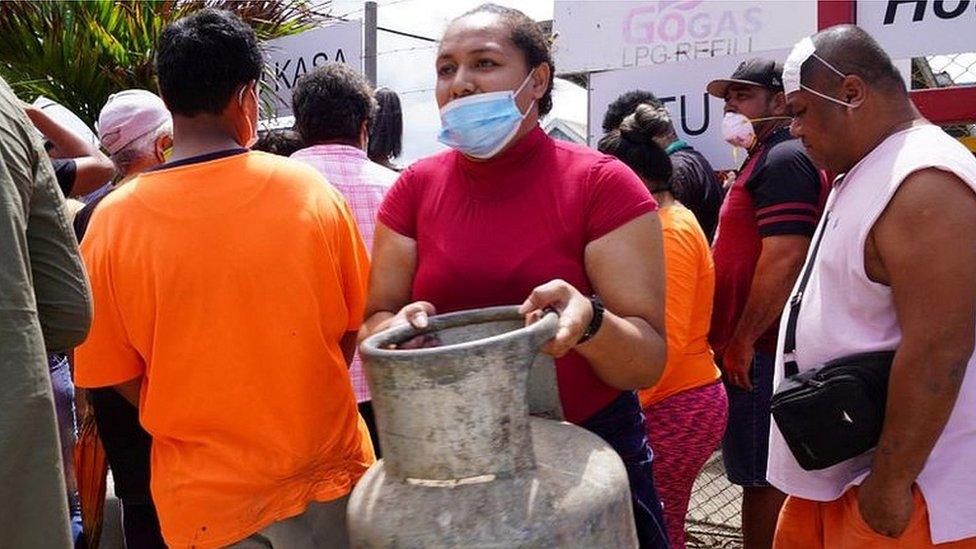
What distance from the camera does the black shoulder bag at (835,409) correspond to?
2.28 m

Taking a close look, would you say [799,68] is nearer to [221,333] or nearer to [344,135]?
[221,333]

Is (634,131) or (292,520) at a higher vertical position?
(634,131)

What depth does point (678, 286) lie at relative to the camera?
137 inches

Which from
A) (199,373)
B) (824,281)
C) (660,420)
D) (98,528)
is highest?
(824,281)

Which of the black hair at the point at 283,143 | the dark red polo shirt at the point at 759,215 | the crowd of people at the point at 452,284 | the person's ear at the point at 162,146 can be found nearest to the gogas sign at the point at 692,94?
the dark red polo shirt at the point at 759,215

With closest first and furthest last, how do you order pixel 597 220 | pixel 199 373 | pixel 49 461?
pixel 49 461 → pixel 597 220 → pixel 199 373

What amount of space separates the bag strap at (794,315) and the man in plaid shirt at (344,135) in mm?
1505

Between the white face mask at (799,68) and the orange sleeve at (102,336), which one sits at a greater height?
the white face mask at (799,68)

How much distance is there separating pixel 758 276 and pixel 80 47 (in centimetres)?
481

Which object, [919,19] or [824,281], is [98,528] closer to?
[824,281]

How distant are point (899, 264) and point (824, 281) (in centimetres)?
23

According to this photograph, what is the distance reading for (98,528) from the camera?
132 inches

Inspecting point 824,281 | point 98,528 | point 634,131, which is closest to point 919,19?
point 634,131

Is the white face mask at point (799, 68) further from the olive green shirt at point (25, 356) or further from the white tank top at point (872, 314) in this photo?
the olive green shirt at point (25, 356)
